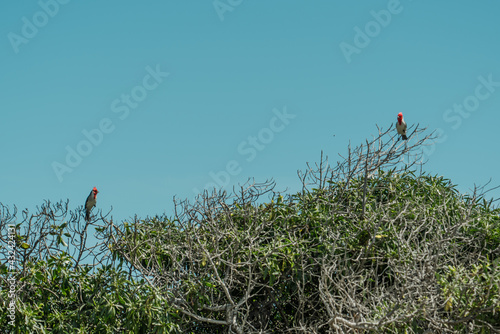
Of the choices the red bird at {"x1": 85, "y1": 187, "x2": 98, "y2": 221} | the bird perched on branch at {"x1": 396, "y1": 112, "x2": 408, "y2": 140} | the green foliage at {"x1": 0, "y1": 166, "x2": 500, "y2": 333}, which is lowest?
the green foliage at {"x1": 0, "y1": 166, "x2": 500, "y2": 333}

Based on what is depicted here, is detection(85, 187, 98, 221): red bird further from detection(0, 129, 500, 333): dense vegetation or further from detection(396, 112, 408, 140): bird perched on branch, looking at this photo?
detection(396, 112, 408, 140): bird perched on branch

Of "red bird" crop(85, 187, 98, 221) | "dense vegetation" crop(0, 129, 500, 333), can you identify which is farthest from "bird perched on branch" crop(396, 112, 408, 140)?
"red bird" crop(85, 187, 98, 221)

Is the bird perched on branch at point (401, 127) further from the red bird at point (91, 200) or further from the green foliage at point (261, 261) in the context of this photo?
the red bird at point (91, 200)

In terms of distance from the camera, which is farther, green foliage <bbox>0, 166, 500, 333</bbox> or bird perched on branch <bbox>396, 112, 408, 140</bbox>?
bird perched on branch <bbox>396, 112, 408, 140</bbox>

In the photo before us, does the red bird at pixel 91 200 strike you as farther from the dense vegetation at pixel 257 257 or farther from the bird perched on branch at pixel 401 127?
the bird perched on branch at pixel 401 127

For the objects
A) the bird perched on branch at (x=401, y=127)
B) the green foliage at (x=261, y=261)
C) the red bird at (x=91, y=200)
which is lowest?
the green foliage at (x=261, y=261)

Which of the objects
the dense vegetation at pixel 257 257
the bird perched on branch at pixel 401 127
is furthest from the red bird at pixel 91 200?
the bird perched on branch at pixel 401 127

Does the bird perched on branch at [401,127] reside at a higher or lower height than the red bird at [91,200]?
higher

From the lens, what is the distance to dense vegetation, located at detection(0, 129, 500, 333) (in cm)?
894

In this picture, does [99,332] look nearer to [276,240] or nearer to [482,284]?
[276,240]

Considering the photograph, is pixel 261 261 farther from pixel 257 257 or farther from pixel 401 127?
pixel 401 127

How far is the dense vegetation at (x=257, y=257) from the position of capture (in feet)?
29.3

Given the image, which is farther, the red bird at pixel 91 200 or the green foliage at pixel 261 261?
the red bird at pixel 91 200

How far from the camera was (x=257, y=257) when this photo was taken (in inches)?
358
